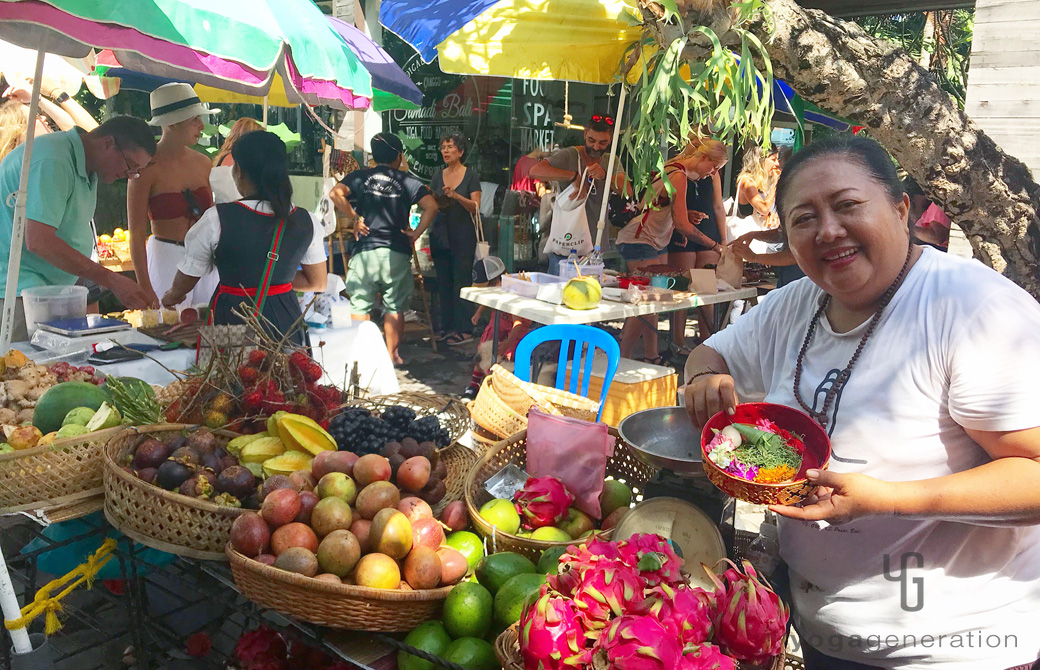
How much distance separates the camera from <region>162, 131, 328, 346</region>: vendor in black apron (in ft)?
12.8

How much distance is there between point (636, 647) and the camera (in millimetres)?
1189

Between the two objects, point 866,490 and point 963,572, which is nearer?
point 866,490

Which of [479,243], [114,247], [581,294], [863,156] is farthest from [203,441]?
[114,247]

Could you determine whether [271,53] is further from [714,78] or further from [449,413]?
[714,78]

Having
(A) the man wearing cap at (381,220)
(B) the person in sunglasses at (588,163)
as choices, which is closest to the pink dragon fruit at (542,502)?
(B) the person in sunglasses at (588,163)

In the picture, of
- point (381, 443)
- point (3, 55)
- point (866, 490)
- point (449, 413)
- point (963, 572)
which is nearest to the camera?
point (866, 490)

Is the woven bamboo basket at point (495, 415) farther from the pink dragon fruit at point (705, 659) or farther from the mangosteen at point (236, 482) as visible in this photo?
the pink dragon fruit at point (705, 659)

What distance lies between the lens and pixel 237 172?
396cm

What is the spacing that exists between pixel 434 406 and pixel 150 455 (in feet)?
3.20

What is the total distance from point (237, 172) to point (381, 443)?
2371mm

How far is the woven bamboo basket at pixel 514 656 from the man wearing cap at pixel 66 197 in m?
3.40

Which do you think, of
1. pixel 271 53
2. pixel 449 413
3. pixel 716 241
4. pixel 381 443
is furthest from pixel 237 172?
pixel 716 241

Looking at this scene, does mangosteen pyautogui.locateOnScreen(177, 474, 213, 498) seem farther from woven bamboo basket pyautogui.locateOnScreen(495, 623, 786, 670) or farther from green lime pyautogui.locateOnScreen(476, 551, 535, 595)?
woven bamboo basket pyautogui.locateOnScreen(495, 623, 786, 670)

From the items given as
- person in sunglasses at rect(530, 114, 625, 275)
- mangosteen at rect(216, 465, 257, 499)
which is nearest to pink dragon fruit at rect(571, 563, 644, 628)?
mangosteen at rect(216, 465, 257, 499)
